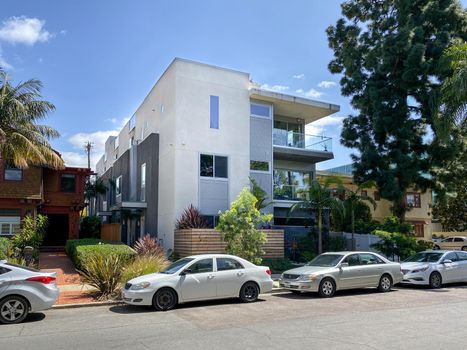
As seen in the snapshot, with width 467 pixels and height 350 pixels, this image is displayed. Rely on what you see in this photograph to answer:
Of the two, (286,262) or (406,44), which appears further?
(406,44)

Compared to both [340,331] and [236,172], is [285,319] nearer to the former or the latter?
[340,331]

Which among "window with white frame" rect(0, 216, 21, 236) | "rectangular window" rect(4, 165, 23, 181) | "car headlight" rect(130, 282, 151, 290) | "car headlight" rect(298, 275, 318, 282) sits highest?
"rectangular window" rect(4, 165, 23, 181)

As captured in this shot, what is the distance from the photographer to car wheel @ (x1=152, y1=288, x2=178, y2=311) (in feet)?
35.4

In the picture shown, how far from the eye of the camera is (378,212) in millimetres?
37594

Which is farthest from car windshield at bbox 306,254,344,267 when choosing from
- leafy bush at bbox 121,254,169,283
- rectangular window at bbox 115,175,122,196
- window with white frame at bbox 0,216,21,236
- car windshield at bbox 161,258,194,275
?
rectangular window at bbox 115,175,122,196

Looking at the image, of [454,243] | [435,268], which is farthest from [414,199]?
[435,268]

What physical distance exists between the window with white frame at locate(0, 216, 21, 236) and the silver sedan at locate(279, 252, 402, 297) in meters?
17.0

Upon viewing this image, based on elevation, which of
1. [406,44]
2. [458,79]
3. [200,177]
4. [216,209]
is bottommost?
[216,209]

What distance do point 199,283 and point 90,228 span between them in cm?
1964

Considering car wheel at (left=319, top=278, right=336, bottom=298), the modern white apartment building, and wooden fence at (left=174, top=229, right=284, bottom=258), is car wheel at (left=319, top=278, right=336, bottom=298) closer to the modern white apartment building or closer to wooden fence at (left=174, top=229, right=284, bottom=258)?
wooden fence at (left=174, top=229, right=284, bottom=258)

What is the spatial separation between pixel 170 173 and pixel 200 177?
149 cm

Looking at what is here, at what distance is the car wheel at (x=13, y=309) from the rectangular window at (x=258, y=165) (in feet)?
51.1

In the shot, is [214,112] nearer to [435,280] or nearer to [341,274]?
[341,274]

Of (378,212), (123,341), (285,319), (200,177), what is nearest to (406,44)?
(200,177)
